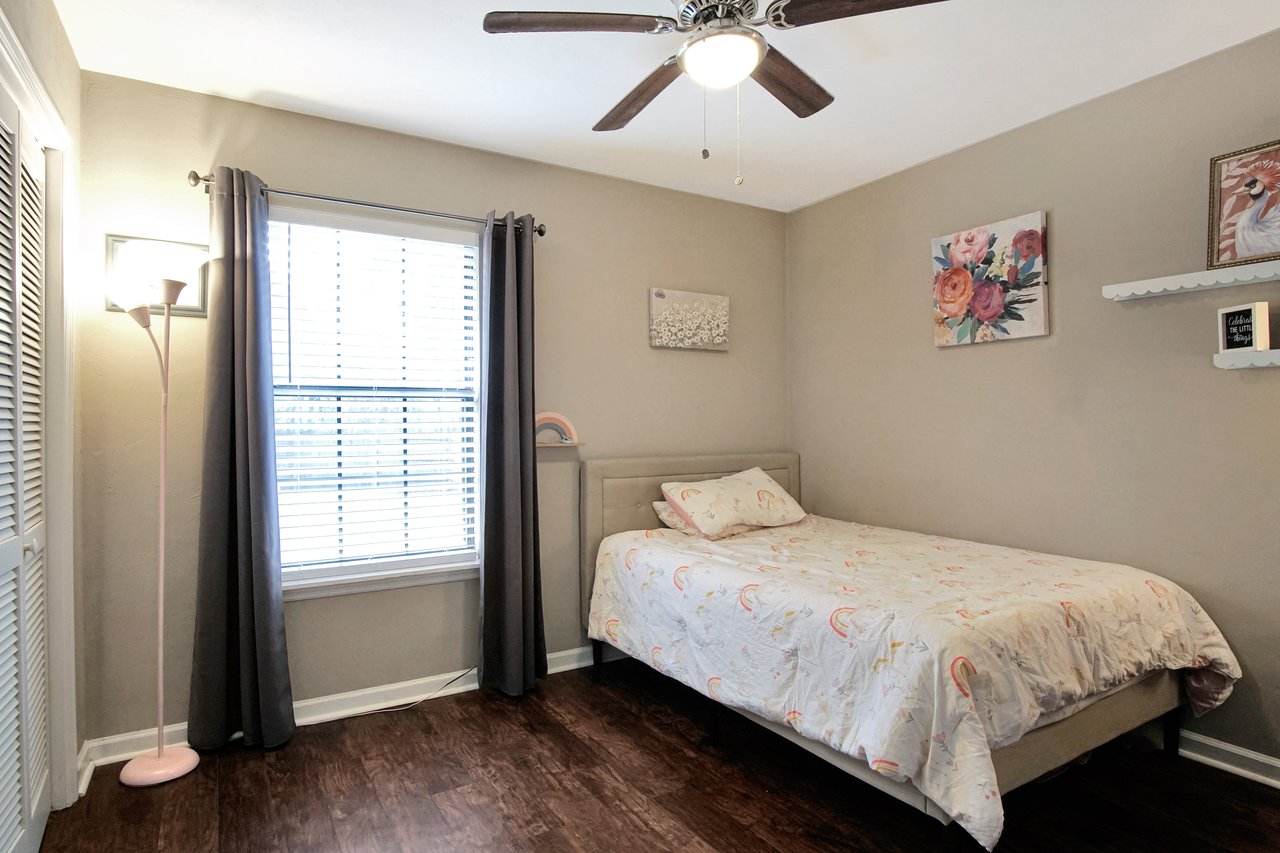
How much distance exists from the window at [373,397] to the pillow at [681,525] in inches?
36.5

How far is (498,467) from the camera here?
126 inches

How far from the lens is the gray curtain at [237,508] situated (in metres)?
2.61

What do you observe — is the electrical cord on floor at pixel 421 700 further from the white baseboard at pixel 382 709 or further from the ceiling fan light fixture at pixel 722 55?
the ceiling fan light fixture at pixel 722 55

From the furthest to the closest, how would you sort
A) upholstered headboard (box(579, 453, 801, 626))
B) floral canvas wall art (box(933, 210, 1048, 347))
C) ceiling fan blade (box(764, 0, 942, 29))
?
upholstered headboard (box(579, 453, 801, 626))
floral canvas wall art (box(933, 210, 1048, 347))
ceiling fan blade (box(764, 0, 942, 29))

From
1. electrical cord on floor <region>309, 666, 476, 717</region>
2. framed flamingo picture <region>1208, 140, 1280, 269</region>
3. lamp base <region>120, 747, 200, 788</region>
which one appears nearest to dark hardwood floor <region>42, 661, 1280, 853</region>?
lamp base <region>120, 747, 200, 788</region>

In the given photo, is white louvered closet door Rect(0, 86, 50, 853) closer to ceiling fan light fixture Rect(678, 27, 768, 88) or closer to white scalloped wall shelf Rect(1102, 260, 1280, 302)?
ceiling fan light fixture Rect(678, 27, 768, 88)

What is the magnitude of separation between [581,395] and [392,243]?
1.13 metres

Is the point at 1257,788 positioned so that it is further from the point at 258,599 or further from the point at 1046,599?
the point at 258,599

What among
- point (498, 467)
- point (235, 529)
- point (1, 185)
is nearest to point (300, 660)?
point (235, 529)

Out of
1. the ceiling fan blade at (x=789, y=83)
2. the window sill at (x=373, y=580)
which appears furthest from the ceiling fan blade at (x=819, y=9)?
the window sill at (x=373, y=580)

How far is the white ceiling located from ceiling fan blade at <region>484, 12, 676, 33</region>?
417 millimetres

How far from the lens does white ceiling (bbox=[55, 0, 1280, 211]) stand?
2.22 metres

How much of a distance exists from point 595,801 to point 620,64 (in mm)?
2518

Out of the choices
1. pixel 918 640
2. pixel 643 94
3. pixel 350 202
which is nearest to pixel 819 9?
pixel 643 94
